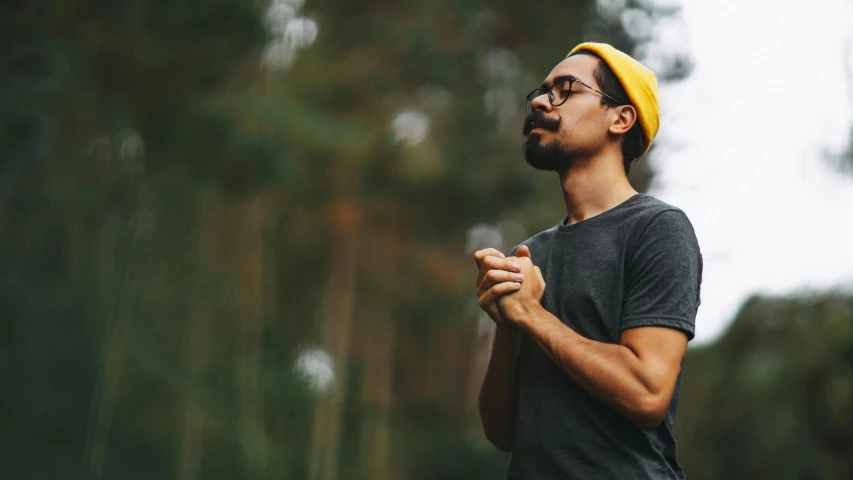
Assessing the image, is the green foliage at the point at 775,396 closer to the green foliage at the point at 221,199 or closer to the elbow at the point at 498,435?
the green foliage at the point at 221,199

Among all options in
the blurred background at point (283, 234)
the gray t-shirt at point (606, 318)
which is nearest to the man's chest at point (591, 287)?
the gray t-shirt at point (606, 318)

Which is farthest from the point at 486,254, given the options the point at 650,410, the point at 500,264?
the point at 650,410

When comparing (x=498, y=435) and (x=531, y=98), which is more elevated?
(x=531, y=98)

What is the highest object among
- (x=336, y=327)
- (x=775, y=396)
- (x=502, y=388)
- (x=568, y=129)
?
(x=336, y=327)

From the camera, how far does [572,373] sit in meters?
1.62

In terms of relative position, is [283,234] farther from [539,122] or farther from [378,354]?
[539,122]

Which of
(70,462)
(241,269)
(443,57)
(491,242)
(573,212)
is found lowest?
(573,212)

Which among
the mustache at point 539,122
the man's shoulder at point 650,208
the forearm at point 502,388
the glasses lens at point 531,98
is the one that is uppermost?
the glasses lens at point 531,98

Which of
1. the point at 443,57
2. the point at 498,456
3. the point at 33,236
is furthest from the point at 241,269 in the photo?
the point at 498,456

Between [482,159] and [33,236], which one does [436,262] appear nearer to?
[482,159]

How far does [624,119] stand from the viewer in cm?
196

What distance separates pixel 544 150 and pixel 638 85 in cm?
27

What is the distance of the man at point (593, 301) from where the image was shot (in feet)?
5.32

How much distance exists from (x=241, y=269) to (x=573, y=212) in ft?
37.4
